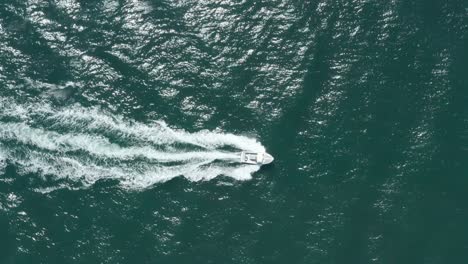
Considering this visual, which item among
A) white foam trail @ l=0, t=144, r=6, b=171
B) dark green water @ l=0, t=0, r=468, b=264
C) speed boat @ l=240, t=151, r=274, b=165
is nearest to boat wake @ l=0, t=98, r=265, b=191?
white foam trail @ l=0, t=144, r=6, b=171

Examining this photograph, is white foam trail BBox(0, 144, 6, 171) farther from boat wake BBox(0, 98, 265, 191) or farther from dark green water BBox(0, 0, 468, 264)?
dark green water BBox(0, 0, 468, 264)

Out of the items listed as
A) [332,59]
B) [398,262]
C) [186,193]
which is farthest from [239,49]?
[398,262]

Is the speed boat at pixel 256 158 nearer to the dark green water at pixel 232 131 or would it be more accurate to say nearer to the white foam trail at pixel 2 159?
the dark green water at pixel 232 131

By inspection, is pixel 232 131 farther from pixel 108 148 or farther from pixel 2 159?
pixel 2 159

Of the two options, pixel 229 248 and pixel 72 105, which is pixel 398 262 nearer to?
pixel 229 248

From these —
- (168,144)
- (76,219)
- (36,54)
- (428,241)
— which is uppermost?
(36,54)
